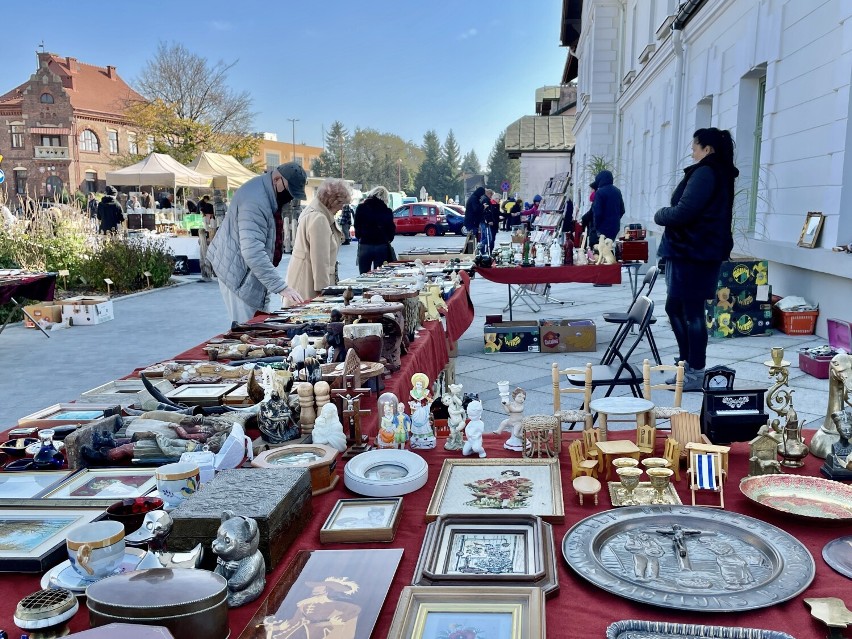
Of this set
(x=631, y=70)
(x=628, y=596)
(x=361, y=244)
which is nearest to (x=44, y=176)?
(x=631, y=70)

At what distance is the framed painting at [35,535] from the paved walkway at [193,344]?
3233 mm

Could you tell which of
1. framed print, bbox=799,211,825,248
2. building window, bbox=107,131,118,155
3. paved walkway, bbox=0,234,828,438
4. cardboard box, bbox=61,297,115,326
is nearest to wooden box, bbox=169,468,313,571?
paved walkway, bbox=0,234,828,438

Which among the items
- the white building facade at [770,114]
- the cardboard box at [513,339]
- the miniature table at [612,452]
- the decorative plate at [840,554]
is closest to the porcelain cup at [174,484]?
the miniature table at [612,452]

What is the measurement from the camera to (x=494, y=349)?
658 cm

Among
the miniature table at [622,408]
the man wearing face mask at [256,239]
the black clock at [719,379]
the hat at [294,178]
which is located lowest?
the miniature table at [622,408]

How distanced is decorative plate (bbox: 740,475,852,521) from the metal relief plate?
0.13m

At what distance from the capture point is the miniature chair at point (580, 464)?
5.54 ft

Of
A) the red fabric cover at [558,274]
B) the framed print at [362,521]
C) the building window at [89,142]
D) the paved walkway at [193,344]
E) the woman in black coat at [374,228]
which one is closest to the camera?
the framed print at [362,521]

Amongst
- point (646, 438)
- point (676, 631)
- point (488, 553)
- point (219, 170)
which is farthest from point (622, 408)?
point (219, 170)

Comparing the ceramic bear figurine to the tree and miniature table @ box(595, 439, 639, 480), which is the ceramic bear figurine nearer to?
miniature table @ box(595, 439, 639, 480)

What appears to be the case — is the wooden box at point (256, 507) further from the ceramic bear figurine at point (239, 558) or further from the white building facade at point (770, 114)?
the white building facade at point (770, 114)

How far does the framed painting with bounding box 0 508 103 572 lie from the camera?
130 cm

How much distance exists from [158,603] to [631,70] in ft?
56.3

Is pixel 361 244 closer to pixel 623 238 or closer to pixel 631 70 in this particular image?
pixel 623 238
